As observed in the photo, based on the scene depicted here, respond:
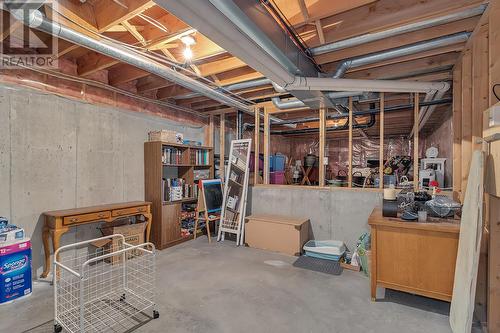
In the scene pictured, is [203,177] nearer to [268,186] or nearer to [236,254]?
[268,186]

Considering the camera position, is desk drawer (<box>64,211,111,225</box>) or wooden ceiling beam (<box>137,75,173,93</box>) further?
wooden ceiling beam (<box>137,75,173,93</box>)

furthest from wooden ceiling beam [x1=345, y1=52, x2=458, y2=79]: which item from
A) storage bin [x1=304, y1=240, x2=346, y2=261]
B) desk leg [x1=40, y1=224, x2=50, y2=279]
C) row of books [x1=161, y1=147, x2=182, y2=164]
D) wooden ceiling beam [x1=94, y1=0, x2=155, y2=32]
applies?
desk leg [x1=40, y1=224, x2=50, y2=279]

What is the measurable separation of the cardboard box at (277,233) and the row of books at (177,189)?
4.08 feet

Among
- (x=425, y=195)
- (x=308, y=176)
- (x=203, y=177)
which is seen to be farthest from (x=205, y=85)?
(x=308, y=176)

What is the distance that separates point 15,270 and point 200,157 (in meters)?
3.08

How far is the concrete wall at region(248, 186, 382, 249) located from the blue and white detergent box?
10.6 ft

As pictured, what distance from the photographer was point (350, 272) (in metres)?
Answer: 3.25

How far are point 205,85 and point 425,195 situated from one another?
3051 mm

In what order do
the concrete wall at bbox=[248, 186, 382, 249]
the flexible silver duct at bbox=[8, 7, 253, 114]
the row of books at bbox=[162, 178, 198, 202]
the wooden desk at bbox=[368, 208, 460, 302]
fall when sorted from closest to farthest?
the flexible silver duct at bbox=[8, 7, 253, 114] → the wooden desk at bbox=[368, 208, 460, 302] → the concrete wall at bbox=[248, 186, 382, 249] → the row of books at bbox=[162, 178, 198, 202]

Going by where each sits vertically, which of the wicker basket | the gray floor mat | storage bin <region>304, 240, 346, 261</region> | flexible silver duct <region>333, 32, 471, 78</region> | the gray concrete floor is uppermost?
flexible silver duct <region>333, 32, 471, 78</region>

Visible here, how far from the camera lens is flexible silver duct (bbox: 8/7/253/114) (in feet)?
6.27

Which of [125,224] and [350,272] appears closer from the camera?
[350,272]

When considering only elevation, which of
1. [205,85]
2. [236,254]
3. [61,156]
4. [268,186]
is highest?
[205,85]

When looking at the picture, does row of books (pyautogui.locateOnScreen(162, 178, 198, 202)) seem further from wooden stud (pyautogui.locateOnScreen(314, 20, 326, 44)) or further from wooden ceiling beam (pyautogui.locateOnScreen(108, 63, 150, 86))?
wooden stud (pyautogui.locateOnScreen(314, 20, 326, 44))
